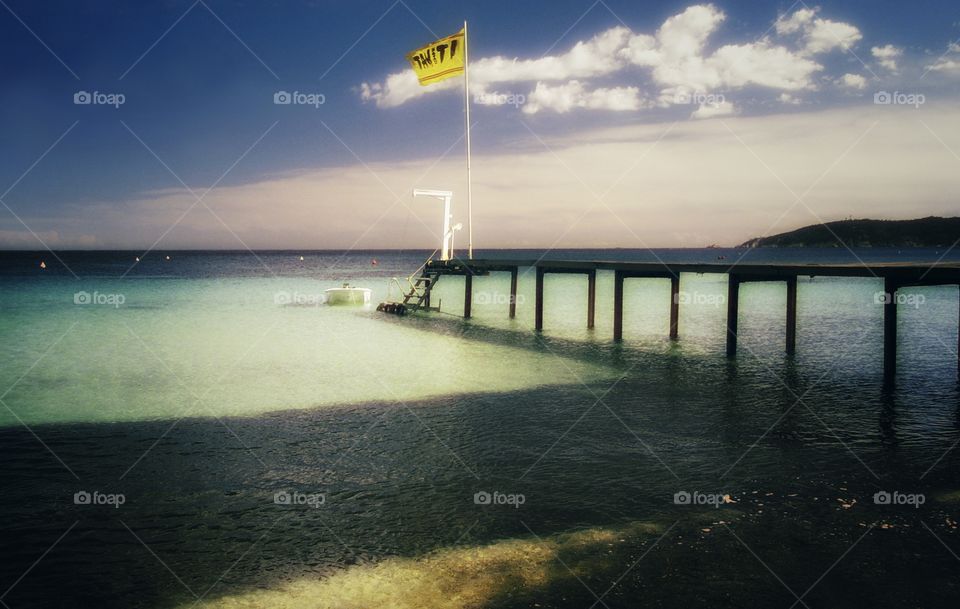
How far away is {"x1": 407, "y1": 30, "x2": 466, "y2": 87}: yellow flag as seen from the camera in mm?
22531

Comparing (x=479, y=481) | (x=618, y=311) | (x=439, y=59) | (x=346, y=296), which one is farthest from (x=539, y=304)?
(x=479, y=481)

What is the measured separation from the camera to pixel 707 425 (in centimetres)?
1012

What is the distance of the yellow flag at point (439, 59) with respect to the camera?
22.5 m

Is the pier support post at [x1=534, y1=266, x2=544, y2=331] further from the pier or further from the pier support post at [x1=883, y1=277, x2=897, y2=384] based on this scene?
the pier support post at [x1=883, y1=277, x2=897, y2=384]

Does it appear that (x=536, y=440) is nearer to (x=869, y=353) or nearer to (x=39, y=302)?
(x=869, y=353)

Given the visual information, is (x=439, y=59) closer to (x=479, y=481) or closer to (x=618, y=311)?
(x=618, y=311)

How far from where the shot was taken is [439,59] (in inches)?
910

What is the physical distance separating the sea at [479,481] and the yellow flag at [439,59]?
11.3m

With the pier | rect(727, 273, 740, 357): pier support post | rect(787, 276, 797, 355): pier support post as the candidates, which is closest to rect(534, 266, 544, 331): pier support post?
the pier

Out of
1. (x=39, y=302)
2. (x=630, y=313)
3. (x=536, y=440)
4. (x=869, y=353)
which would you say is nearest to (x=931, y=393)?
(x=869, y=353)

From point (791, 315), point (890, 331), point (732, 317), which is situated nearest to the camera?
point (890, 331)

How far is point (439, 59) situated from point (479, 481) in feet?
62.1

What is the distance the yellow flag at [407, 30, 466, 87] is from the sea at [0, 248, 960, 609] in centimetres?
1131

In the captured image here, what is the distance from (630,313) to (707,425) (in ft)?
67.1
